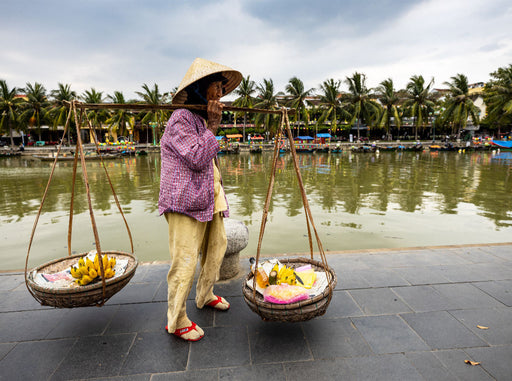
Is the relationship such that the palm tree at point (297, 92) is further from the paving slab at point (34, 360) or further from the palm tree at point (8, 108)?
the paving slab at point (34, 360)

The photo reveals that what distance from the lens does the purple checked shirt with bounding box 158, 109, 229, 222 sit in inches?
71.4

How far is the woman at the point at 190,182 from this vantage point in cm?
184

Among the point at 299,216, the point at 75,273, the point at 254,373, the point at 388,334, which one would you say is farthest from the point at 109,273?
the point at 299,216

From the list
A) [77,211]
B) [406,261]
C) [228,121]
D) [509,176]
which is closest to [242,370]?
[406,261]

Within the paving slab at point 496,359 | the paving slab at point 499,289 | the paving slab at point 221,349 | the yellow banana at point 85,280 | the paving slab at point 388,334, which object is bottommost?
the paving slab at point 221,349

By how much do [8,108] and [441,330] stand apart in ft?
139

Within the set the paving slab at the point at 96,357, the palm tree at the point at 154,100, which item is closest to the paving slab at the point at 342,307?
the paving slab at the point at 96,357

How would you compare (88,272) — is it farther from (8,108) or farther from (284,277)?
(8,108)

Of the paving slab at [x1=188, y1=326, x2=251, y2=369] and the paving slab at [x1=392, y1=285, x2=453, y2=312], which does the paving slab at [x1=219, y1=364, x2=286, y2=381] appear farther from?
the paving slab at [x1=392, y1=285, x2=453, y2=312]

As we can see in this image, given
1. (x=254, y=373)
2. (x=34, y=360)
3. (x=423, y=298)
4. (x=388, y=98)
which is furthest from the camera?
(x=388, y=98)

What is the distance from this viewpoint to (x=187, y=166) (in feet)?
6.11

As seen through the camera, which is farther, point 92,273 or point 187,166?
point 92,273

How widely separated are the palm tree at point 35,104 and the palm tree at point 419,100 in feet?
136

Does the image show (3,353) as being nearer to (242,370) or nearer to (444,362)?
(242,370)
